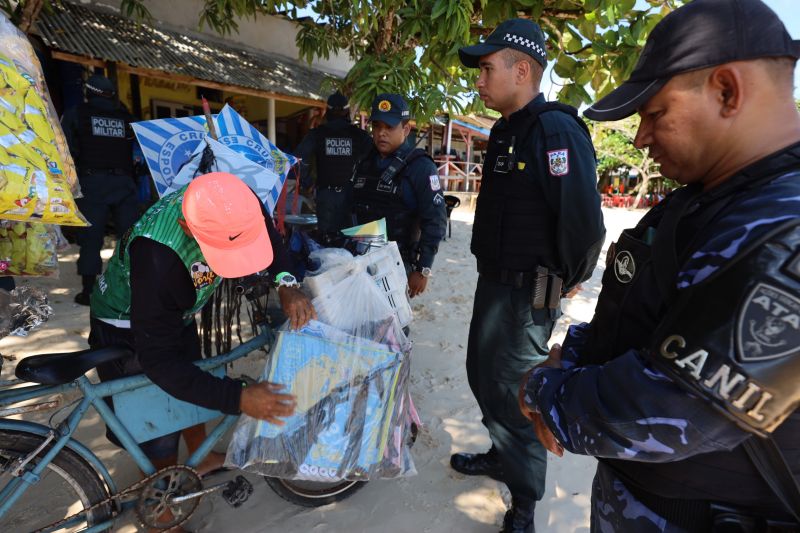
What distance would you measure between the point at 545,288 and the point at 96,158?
457 centimetres

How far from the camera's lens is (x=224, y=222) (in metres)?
1.37

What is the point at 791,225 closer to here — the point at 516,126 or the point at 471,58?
the point at 516,126

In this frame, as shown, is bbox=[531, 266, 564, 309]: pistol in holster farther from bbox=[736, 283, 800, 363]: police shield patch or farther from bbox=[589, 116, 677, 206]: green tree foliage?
bbox=[589, 116, 677, 206]: green tree foliage

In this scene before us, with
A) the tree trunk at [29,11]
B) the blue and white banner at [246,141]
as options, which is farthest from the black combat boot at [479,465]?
the tree trunk at [29,11]

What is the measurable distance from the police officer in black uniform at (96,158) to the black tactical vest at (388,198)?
9.17 feet

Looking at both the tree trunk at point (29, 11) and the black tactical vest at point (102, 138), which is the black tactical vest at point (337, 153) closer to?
the black tactical vest at point (102, 138)

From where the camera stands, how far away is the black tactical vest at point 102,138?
4281 millimetres

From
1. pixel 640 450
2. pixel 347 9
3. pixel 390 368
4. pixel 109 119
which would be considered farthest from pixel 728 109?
→ pixel 109 119

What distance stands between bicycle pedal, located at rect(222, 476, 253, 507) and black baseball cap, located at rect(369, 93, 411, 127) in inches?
91.8

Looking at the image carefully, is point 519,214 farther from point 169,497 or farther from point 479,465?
point 169,497

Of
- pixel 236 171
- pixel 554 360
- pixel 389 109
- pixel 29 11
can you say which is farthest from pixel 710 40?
pixel 29 11

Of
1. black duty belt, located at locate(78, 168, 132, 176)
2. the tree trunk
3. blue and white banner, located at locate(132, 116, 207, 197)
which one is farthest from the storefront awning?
blue and white banner, located at locate(132, 116, 207, 197)

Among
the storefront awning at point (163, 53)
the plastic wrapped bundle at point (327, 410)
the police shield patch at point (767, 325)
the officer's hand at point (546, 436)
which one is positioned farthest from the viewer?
the storefront awning at point (163, 53)

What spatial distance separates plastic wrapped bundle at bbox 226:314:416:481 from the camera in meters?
1.62
